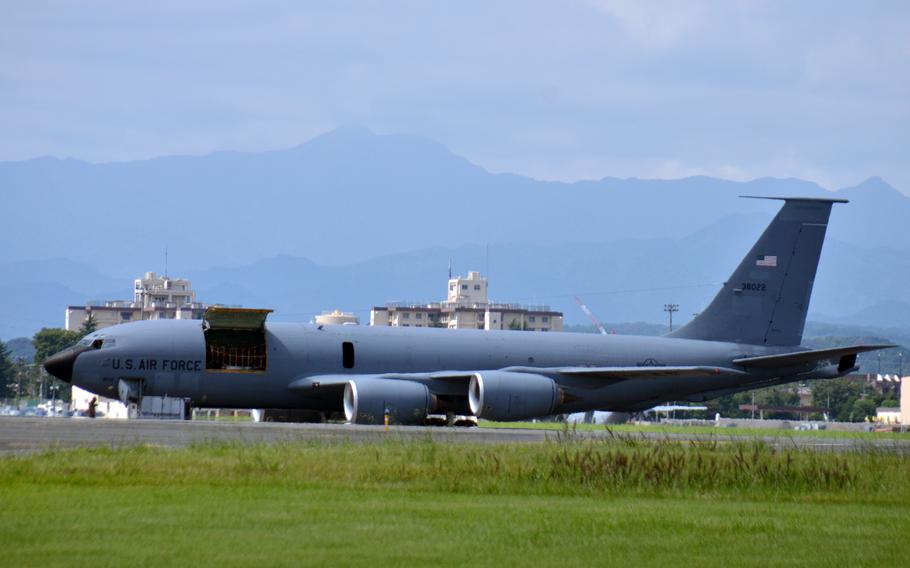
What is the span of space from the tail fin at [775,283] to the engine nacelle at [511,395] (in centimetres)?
Answer: 741

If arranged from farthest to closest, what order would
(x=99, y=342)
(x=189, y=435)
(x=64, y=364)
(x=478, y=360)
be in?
(x=478, y=360) → (x=64, y=364) → (x=99, y=342) → (x=189, y=435)

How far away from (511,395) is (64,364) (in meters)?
13.8

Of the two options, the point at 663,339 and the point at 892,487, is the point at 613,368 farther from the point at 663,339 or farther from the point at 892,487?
the point at 892,487

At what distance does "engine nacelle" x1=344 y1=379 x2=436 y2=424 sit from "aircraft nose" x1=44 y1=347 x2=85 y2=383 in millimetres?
8436

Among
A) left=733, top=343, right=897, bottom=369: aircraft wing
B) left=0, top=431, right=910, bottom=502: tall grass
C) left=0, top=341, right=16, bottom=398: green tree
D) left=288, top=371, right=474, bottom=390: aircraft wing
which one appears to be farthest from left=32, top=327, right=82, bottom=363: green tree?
left=0, top=431, right=910, bottom=502: tall grass

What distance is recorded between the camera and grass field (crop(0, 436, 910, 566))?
13266 mm

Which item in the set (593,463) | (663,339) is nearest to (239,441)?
(593,463)

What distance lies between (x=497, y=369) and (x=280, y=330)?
24.1 ft

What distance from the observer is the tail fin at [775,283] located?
166ft

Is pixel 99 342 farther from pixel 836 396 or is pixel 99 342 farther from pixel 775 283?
pixel 836 396

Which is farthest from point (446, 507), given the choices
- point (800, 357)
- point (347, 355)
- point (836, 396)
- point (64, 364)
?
point (836, 396)

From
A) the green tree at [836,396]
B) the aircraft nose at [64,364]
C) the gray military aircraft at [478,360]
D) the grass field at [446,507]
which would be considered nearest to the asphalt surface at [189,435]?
the grass field at [446,507]

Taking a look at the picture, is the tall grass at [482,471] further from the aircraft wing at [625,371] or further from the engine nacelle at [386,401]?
the aircraft wing at [625,371]

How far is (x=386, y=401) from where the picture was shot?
4312 centimetres
